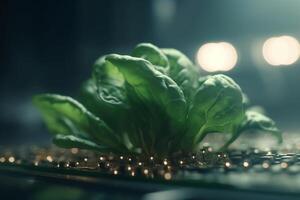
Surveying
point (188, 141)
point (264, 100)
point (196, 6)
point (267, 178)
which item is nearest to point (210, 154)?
point (188, 141)

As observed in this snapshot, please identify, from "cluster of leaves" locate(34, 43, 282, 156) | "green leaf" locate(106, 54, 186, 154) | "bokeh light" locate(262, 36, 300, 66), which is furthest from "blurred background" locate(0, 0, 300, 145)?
"green leaf" locate(106, 54, 186, 154)

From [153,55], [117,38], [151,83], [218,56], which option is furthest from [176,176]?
[218,56]

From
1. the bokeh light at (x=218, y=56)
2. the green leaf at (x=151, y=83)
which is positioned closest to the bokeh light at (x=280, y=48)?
the bokeh light at (x=218, y=56)

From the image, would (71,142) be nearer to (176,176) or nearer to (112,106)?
(112,106)

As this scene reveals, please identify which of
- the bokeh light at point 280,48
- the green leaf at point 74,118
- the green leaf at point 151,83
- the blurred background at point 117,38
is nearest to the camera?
the green leaf at point 151,83

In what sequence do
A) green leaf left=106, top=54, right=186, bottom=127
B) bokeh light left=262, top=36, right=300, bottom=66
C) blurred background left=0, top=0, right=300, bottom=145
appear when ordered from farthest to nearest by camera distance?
bokeh light left=262, top=36, right=300, bottom=66 → blurred background left=0, top=0, right=300, bottom=145 → green leaf left=106, top=54, right=186, bottom=127

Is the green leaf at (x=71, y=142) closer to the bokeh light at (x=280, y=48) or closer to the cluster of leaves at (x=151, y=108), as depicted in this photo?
the cluster of leaves at (x=151, y=108)

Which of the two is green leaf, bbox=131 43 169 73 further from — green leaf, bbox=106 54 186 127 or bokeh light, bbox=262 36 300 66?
bokeh light, bbox=262 36 300 66
